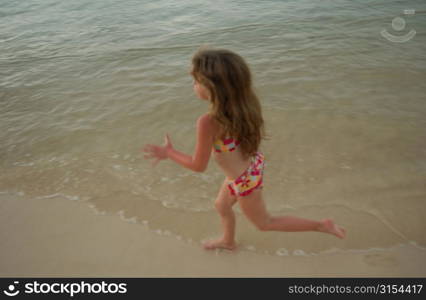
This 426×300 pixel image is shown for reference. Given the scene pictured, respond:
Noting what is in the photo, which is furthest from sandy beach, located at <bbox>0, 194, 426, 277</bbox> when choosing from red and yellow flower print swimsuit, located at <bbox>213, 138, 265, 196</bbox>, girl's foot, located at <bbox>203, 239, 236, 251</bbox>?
red and yellow flower print swimsuit, located at <bbox>213, 138, 265, 196</bbox>

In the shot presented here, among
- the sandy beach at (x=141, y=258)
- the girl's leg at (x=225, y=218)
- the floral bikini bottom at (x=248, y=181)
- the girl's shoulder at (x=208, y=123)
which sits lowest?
the sandy beach at (x=141, y=258)

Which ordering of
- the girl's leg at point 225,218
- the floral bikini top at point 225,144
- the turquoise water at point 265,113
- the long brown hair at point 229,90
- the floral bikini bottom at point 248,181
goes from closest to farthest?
1. the long brown hair at point 229,90
2. the floral bikini top at point 225,144
3. the floral bikini bottom at point 248,181
4. the girl's leg at point 225,218
5. the turquoise water at point 265,113

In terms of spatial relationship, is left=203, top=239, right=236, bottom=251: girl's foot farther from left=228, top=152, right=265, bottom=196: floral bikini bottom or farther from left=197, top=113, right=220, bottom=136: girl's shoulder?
left=197, top=113, right=220, bottom=136: girl's shoulder

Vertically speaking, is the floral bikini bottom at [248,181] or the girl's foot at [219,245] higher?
the floral bikini bottom at [248,181]

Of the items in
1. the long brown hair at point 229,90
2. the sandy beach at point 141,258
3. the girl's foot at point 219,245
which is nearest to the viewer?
the long brown hair at point 229,90

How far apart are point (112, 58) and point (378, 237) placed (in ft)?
21.5

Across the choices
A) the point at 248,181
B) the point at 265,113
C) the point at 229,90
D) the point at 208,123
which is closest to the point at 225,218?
the point at 248,181

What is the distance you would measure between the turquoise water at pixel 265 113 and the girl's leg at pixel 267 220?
0.42 metres

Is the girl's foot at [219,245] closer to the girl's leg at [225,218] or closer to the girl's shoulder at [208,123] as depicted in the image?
the girl's leg at [225,218]

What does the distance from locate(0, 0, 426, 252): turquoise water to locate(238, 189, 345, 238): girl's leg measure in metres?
0.42

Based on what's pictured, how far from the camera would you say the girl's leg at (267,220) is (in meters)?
2.05

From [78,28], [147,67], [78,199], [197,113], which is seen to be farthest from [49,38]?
[78,199]

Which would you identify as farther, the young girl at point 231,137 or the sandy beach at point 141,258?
the sandy beach at point 141,258

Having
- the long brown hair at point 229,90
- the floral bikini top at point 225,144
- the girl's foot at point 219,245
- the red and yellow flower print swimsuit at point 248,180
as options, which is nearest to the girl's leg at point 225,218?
the girl's foot at point 219,245
